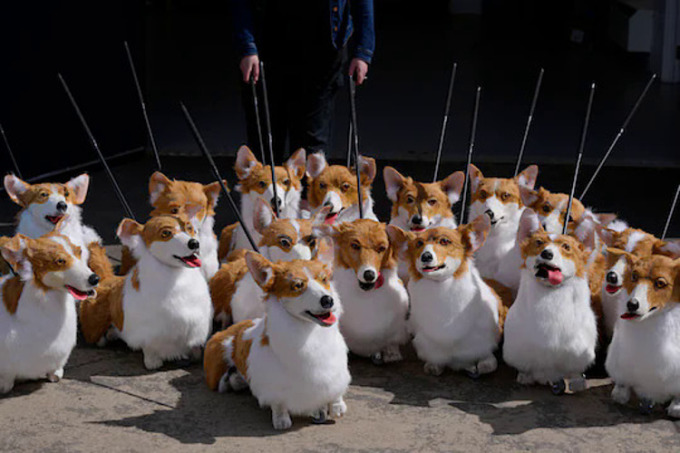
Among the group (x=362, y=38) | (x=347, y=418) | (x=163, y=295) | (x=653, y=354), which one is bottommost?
(x=347, y=418)

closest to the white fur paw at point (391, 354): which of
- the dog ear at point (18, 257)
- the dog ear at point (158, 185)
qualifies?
the dog ear at point (158, 185)

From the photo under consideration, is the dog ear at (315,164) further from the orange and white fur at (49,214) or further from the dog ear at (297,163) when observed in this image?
the orange and white fur at (49,214)

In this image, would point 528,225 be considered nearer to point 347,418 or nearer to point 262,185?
point 347,418

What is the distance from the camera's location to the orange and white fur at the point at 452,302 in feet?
14.2

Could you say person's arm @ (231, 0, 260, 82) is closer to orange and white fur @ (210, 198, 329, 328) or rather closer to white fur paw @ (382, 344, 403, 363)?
orange and white fur @ (210, 198, 329, 328)

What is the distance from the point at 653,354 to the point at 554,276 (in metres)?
0.48

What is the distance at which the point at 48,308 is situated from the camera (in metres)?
4.15

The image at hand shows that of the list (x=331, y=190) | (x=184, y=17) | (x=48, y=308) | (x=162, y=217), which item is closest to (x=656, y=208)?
(x=331, y=190)

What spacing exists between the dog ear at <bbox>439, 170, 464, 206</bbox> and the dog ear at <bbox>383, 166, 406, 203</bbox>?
0.63ft

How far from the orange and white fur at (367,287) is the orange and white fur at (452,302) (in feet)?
0.26

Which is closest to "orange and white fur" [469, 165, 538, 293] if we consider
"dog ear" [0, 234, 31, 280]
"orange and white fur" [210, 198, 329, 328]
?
"orange and white fur" [210, 198, 329, 328]

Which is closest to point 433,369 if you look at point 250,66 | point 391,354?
point 391,354

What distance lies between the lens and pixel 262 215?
A: 15.7 ft

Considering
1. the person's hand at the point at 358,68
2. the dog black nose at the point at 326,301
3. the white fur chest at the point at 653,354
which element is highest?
the person's hand at the point at 358,68
